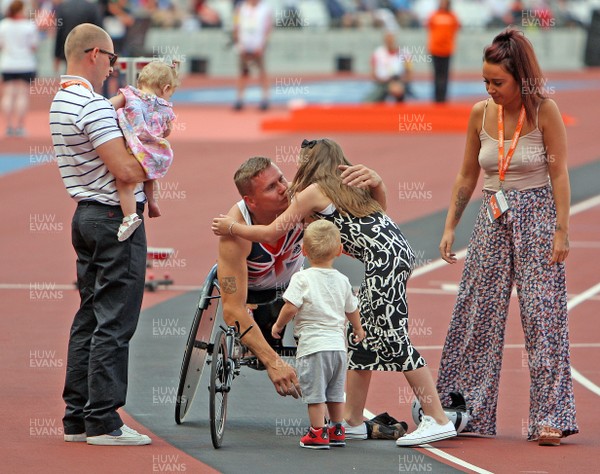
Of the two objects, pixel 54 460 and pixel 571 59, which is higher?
pixel 571 59

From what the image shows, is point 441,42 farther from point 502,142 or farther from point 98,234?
point 98,234

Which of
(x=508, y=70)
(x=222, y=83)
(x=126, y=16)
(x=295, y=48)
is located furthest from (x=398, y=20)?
(x=508, y=70)

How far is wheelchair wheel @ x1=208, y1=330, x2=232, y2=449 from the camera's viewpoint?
7.57 m

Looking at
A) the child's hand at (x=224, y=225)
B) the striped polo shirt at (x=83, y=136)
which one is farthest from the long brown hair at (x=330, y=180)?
the striped polo shirt at (x=83, y=136)

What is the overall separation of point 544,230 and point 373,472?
1.78m

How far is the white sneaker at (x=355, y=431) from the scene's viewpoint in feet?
26.9

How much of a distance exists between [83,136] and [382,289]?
6.25 feet

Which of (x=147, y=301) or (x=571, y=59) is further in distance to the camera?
(x=571, y=59)

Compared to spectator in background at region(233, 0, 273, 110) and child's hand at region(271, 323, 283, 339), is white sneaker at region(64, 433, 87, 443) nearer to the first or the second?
child's hand at region(271, 323, 283, 339)

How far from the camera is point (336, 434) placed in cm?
792

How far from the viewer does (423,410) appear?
316 inches

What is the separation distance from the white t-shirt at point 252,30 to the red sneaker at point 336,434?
776 inches

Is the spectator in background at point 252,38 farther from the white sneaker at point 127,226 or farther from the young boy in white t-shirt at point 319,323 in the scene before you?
the white sneaker at point 127,226

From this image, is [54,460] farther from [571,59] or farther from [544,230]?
[571,59]
